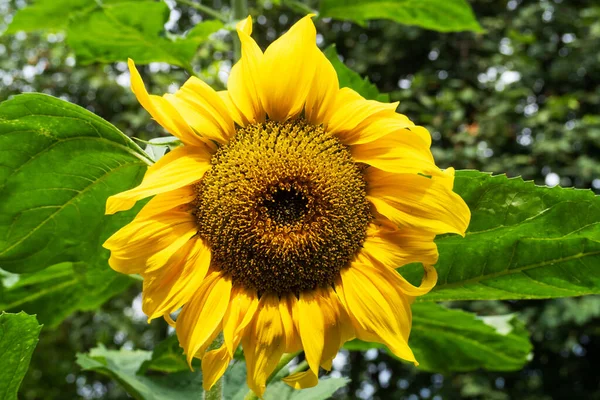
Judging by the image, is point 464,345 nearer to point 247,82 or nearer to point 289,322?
point 289,322

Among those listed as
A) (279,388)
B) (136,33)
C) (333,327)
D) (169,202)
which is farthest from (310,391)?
(136,33)

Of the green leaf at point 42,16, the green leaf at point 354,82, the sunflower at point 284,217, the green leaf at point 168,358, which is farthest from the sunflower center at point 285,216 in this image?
the green leaf at point 42,16

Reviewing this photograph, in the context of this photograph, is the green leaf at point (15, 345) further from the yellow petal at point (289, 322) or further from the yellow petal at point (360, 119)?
the yellow petal at point (360, 119)

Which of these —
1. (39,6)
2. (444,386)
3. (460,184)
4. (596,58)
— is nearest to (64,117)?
(460,184)

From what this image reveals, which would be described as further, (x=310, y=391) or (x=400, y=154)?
(x=310, y=391)

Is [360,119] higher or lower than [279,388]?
higher

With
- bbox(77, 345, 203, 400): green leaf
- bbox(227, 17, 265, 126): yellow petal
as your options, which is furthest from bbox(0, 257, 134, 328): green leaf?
bbox(227, 17, 265, 126): yellow petal
